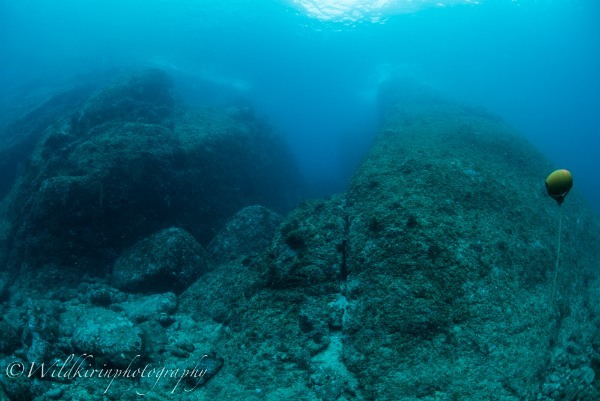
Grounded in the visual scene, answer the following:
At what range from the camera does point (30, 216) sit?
324 inches

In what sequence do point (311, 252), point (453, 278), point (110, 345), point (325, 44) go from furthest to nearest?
point (325, 44), point (311, 252), point (453, 278), point (110, 345)

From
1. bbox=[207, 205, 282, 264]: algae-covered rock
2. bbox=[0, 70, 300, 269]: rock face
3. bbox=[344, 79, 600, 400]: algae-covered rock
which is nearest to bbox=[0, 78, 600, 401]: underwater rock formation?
bbox=[344, 79, 600, 400]: algae-covered rock

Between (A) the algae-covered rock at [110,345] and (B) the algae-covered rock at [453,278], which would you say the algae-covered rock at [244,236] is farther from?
(A) the algae-covered rock at [110,345]

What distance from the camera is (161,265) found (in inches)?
292

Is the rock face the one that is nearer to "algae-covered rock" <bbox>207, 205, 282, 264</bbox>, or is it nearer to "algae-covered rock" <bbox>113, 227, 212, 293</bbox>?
"algae-covered rock" <bbox>113, 227, 212, 293</bbox>

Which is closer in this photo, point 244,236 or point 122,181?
point 122,181

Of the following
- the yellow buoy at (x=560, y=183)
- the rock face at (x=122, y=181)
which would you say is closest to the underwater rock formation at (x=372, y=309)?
the rock face at (x=122, y=181)

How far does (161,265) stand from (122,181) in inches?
124

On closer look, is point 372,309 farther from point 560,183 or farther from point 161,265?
point 161,265

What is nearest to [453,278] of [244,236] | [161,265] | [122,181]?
[244,236]

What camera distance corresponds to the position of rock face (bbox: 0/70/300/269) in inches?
316

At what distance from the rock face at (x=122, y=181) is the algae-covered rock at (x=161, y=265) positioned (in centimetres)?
95

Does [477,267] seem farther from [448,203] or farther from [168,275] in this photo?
[168,275]

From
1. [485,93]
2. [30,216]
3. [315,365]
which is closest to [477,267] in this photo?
[315,365]
